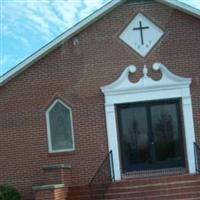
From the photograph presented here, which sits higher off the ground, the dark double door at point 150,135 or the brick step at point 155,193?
the dark double door at point 150,135

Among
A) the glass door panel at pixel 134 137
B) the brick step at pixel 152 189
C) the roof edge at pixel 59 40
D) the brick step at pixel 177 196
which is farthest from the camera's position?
the glass door panel at pixel 134 137

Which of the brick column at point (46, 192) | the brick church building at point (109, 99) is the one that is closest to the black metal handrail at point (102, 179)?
the brick church building at point (109, 99)

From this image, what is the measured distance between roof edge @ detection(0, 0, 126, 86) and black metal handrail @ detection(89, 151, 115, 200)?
384 cm

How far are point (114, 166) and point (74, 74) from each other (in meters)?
3.20

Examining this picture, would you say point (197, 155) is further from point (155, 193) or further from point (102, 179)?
point (102, 179)

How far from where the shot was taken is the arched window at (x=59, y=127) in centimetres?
1788

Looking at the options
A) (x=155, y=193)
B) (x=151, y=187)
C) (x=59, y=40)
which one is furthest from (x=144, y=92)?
(x=155, y=193)

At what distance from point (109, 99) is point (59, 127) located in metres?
1.85

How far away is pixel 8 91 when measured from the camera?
18172mm

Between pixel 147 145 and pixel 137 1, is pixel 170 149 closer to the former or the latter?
pixel 147 145

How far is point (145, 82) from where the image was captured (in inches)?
695

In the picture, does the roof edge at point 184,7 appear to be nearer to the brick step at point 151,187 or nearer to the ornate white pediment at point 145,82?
the ornate white pediment at point 145,82

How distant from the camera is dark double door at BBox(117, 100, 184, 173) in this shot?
58.3 feet

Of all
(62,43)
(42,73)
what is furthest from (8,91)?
(62,43)
